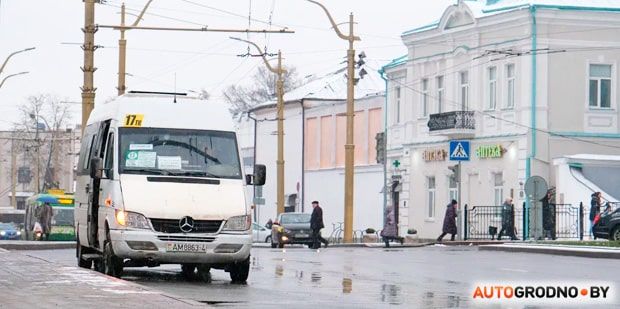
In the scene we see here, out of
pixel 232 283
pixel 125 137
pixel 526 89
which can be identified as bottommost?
pixel 232 283

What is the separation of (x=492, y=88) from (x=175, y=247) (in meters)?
38.4

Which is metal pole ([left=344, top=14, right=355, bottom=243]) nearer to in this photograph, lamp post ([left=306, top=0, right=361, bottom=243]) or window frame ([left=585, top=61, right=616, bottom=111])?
lamp post ([left=306, top=0, right=361, bottom=243])

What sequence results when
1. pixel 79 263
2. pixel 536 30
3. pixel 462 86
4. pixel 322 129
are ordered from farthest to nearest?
pixel 322 129, pixel 462 86, pixel 536 30, pixel 79 263

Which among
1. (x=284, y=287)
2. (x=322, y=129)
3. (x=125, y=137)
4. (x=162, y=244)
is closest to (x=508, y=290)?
(x=284, y=287)

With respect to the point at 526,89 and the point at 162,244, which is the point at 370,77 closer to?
the point at 526,89

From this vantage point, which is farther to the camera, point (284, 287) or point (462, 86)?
point (462, 86)

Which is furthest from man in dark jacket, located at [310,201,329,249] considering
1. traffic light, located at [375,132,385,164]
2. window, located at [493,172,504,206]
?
traffic light, located at [375,132,385,164]

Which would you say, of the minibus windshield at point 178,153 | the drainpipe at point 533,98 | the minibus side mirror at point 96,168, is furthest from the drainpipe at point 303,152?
the minibus side mirror at point 96,168

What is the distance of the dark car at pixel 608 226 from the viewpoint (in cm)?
4359

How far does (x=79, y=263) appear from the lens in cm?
2716

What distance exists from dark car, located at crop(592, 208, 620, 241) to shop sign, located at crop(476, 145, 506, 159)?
1284cm

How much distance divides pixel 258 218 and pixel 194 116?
66.6 meters

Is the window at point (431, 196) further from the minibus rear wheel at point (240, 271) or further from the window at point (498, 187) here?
the minibus rear wheel at point (240, 271)

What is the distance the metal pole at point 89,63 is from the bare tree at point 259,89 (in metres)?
91.4
